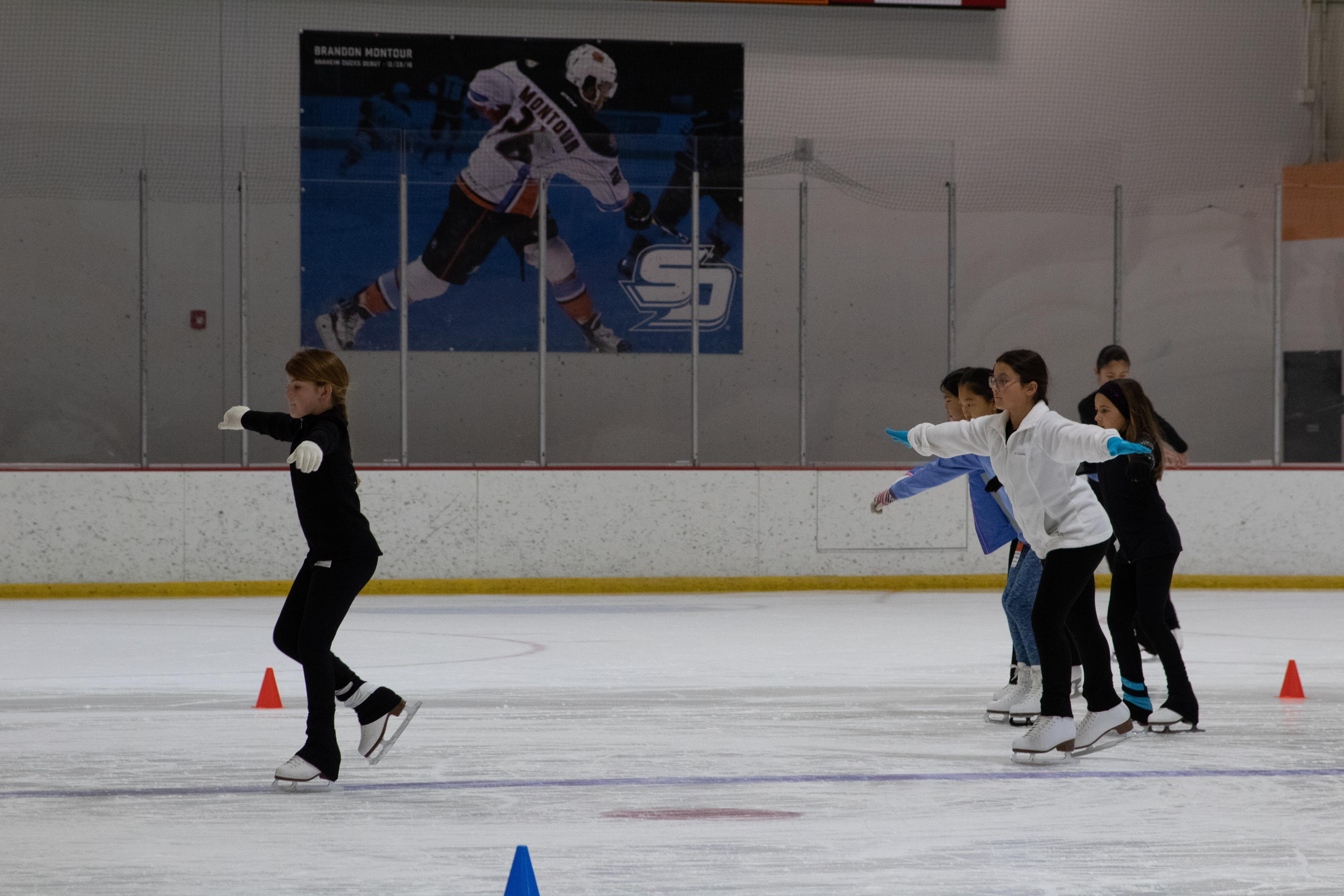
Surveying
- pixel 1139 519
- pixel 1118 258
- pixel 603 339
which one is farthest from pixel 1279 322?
pixel 1139 519

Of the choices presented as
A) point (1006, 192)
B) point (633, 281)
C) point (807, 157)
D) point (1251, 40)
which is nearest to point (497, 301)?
point (633, 281)

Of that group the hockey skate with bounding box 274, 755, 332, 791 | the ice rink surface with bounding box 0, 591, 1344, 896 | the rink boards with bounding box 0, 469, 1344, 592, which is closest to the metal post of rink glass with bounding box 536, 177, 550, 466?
the rink boards with bounding box 0, 469, 1344, 592

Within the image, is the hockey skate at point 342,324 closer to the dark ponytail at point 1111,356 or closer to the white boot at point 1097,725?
the dark ponytail at point 1111,356

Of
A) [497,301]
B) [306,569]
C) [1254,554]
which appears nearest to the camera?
[306,569]

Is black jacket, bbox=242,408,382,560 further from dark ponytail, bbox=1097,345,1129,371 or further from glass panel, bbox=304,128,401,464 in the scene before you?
glass panel, bbox=304,128,401,464

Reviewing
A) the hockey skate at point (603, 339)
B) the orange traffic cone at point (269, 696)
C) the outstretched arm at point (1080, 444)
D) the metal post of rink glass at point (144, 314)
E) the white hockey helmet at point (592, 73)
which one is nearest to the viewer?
the outstretched arm at point (1080, 444)

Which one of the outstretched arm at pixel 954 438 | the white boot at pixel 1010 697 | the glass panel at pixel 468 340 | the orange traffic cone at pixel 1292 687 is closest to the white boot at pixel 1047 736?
the white boot at pixel 1010 697

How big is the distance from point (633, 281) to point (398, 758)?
6.89m

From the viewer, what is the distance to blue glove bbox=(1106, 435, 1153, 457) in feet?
12.1

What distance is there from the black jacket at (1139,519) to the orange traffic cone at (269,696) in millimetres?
2670

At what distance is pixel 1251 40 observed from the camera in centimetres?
1208

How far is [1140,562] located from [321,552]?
2371mm

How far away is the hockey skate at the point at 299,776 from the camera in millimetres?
3615

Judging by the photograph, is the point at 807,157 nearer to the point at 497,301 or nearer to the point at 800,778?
the point at 497,301
